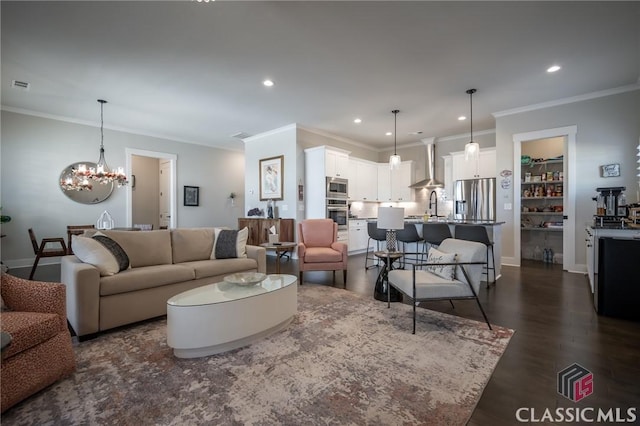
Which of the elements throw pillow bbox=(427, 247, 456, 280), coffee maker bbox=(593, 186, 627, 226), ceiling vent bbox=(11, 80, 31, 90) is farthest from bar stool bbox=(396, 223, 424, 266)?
ceiling vent bbox=(11, 80, 31, 90)

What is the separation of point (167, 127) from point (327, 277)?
509cm

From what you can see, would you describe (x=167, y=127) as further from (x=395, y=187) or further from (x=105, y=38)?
(x=395, y=187)

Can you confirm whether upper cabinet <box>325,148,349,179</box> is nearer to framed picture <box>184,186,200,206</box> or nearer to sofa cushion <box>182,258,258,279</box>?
sofa cushion <box>182,258,258,279</box>

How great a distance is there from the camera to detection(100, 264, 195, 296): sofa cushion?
8.15ft

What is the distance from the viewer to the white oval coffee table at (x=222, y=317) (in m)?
2.04

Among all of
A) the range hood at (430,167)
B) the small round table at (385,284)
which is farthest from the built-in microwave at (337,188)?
the small round table at (385,284)

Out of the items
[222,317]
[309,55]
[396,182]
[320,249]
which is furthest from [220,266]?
[396,182]

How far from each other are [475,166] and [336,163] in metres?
3.19

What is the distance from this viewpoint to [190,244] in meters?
3.54

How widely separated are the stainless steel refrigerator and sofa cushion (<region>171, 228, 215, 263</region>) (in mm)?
5127

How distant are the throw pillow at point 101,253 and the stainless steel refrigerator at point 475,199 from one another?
5981mm

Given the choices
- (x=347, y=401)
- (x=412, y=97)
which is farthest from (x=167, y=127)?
(x=347, y=401)

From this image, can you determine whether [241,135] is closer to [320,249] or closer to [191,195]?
[191,195]

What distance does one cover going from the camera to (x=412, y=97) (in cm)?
467
